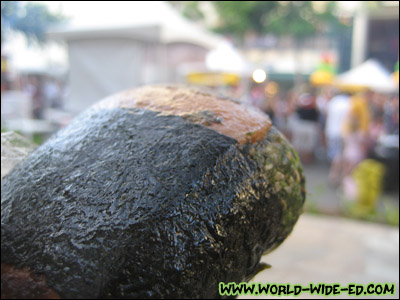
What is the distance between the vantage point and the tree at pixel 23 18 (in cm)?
316

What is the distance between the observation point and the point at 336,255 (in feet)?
11.8

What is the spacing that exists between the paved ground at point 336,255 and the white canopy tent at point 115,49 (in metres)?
3.16

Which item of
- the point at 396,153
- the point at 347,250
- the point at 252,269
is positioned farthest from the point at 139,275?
the point at 396,153

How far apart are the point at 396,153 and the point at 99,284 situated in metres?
5.75

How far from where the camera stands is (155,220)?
1413mm

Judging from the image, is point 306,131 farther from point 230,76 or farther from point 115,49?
point 115,49

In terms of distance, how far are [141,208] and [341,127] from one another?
248 inches

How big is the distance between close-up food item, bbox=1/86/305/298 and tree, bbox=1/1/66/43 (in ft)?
6.58

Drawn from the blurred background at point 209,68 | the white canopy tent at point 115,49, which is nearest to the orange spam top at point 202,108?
the blurred background at point 209,68

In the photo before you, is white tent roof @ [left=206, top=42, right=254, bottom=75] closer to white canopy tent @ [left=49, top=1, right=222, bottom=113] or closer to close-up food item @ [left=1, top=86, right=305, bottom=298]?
white canopy tent @ [left=49, top=1, right=222, bottom=113]

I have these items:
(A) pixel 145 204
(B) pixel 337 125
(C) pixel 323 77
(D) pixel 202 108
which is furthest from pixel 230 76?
(A) pixel 145 204

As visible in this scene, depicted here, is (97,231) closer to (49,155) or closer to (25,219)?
(25,219)

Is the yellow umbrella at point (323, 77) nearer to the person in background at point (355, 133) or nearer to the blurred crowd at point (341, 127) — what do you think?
the blurred crowd at point (341, 127)

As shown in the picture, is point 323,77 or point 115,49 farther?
point 323,77
